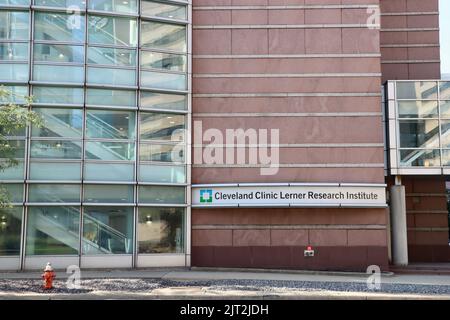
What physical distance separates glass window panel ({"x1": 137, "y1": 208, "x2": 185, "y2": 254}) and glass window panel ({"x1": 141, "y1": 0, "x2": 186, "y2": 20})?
7468 mm

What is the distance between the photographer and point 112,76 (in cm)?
1927

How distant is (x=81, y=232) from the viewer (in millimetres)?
18547

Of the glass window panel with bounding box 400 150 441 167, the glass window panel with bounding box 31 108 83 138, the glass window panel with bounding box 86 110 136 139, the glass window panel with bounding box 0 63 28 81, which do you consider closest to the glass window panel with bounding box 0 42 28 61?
the glass window panel with bounding box 0 63 28 81

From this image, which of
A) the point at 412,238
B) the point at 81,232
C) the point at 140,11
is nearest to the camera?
the point at 81,232

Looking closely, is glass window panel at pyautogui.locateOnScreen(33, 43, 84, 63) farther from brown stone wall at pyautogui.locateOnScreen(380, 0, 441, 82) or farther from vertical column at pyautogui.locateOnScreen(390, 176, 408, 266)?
brown stone wall at pyautogui.locateOnScreen(380, 0, 441, 82)

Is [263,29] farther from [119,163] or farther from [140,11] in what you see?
[119,163]

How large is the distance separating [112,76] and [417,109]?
1193 cm

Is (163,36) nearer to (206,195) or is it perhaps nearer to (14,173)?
Result: (206,195)

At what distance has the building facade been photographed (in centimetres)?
1866

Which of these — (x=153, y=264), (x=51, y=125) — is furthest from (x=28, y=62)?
(x=153, y=264)

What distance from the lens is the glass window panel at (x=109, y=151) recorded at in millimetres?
18859

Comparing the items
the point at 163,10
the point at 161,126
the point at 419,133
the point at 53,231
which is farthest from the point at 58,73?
the point at 419,133

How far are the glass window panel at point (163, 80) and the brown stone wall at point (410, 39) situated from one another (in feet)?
32.1

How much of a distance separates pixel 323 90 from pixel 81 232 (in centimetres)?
1051
